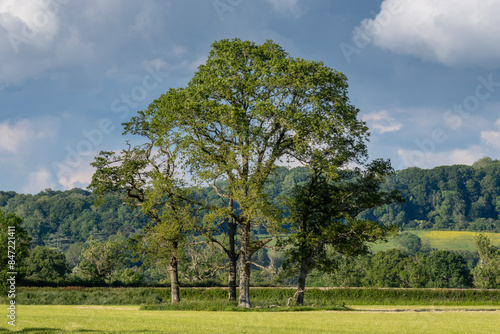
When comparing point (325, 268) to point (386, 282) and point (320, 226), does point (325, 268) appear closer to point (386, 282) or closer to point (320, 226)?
point (320, 226)

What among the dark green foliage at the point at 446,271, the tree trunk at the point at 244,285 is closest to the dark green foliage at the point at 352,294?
the tree trunk at the point at 244,285

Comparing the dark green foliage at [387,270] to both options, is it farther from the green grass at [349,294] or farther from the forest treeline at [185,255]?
the green grass at [349,294]

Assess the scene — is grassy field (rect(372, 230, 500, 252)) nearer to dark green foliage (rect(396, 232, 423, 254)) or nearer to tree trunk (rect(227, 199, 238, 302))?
dark green foliage (rect(396, 232, 423, 254))

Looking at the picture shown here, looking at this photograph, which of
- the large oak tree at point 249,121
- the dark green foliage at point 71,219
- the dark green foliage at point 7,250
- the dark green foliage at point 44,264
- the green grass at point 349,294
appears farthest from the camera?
the dark green foliage at point 71,219

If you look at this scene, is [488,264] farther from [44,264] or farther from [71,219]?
[71,219]

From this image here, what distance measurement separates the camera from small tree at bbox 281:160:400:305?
1490 inches

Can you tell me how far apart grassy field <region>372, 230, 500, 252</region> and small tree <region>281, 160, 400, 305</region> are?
134 m

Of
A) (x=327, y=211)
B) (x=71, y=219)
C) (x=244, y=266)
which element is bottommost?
(x=244, y=266)

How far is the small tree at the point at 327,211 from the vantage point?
3784 centimetres

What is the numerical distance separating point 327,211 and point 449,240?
514 ft

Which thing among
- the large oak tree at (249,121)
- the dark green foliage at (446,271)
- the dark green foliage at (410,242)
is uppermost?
the large oak tree at (249,121)

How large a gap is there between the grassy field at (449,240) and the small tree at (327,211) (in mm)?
133562

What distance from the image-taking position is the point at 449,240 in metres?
180

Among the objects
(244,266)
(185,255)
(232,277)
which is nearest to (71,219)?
(185,255)
